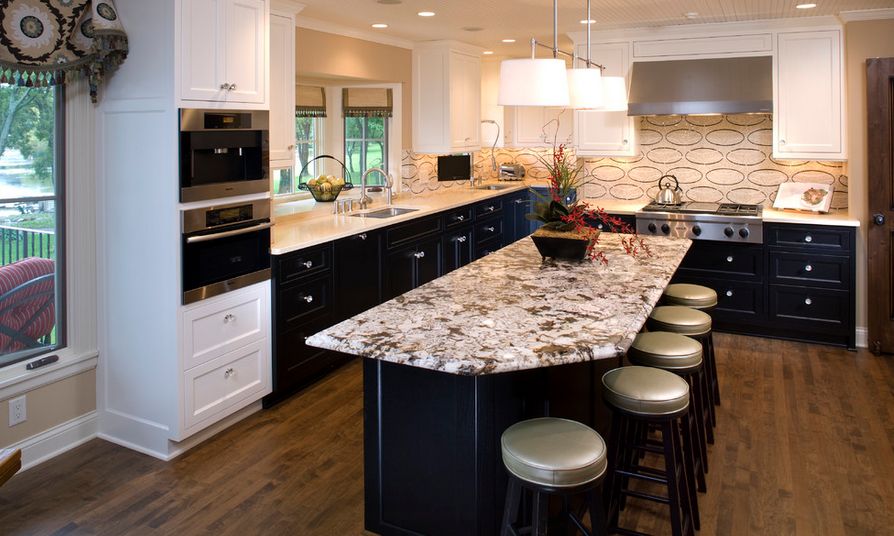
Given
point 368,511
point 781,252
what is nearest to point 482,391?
point 368,511

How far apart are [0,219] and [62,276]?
412 mm

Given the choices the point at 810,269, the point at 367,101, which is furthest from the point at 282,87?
the point at 810,269

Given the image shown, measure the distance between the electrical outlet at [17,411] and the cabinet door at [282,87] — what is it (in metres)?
1.94

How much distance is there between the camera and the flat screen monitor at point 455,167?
6914 mm

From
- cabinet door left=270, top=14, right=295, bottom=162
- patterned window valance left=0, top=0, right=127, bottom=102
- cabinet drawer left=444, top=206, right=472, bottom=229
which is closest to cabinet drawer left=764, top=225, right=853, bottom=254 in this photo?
cabinet drawer left=444, top=206, right=472, bottom=229

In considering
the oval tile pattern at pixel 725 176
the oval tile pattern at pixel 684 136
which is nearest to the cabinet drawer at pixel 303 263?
the oval tile pattern at pixel 684 136

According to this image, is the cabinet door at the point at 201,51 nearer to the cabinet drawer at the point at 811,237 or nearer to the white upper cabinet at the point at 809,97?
the cabinet drawer at the point at 811,237

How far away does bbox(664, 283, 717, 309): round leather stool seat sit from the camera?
3740 mm

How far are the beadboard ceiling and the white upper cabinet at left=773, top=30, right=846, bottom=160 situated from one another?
Answer: 0.25m

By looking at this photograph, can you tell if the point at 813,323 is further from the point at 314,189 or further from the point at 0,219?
the point at 0,219

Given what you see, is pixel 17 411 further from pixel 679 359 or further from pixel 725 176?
pixel 725 176

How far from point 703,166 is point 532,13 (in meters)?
2.14

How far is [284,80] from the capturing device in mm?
4496

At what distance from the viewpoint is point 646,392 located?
243cm
